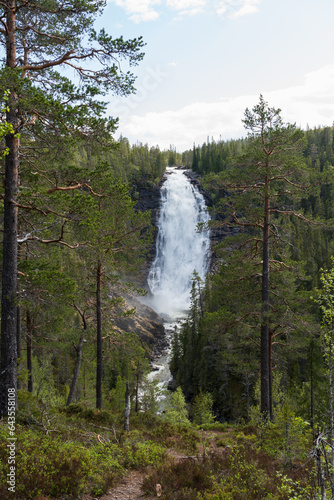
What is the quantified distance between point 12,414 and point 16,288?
7.99 feet

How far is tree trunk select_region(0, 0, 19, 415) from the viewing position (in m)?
5.86

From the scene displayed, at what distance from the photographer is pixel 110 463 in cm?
577

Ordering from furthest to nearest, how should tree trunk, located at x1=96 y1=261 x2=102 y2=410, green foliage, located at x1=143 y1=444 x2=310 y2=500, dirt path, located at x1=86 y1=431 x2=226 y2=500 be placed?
tree trunk, located at x1=96 y1=261 x2=102 y2=410 → dirt path, located at x1=86 y1=431 x2=226 y2=500 → green foliage, located at x1=143 y1=444 x2=310 y2=500

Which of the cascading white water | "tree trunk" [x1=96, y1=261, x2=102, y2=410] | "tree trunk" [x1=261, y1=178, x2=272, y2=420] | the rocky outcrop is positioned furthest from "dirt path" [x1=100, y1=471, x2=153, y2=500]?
the cascading white water

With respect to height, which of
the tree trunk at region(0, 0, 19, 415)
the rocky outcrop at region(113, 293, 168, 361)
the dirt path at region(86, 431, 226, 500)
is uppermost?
the tree trunk at region(0, 0, 19, 415)

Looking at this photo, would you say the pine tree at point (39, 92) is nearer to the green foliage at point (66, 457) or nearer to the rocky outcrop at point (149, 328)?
the green foliage at point (66, 457)

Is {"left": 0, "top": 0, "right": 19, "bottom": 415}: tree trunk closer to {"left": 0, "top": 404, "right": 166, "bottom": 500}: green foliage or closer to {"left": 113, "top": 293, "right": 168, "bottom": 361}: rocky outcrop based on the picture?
{"left": 0, "top": 404, "right": 166, "bottom": 500}: green foliage

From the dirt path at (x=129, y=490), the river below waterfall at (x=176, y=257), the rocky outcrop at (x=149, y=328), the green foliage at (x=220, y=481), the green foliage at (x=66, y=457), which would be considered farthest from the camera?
the river below waterfall at (x=176, y=257)

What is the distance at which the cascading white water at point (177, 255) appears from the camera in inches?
2147

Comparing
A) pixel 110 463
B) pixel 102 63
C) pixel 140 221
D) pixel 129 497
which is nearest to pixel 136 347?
pixel 140 221

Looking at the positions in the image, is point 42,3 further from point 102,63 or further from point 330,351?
point 330,351

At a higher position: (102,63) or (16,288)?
(102,63)

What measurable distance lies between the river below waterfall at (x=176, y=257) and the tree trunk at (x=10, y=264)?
141 feet

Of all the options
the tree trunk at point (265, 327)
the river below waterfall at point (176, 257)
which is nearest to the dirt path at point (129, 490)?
the tree trunk at point (265, 327)
